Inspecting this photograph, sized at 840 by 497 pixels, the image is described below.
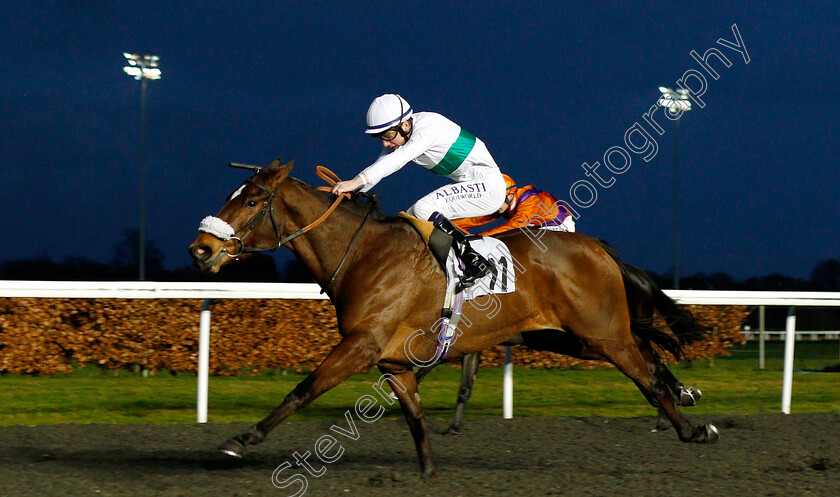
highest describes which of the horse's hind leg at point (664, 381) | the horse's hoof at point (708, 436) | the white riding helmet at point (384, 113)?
the white riding helmet at point (384, 113)

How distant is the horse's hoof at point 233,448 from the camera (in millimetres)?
3174

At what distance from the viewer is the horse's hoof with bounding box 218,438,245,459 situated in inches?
125

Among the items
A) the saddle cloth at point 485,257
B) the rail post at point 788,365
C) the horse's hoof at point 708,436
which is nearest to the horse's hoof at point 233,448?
the saddle cloth at point 485,257

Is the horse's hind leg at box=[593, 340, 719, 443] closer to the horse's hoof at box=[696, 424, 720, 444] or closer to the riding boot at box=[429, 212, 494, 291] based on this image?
the horse's hoof at box=[696, 424, 720, 444]

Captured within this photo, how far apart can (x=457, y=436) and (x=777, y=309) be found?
27958 mm

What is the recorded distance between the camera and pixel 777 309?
2944cm

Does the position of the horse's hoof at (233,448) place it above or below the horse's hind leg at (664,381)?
below

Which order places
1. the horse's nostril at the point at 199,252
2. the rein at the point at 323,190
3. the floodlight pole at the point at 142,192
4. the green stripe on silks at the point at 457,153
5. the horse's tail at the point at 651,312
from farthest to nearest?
the floodlight pole at the point at 142,192
the horse's tail at the point at 651,312
the green stripe on silks at the point at 457,153
the rein at the point at 323,190
the horse's nostril at the point at 199,252

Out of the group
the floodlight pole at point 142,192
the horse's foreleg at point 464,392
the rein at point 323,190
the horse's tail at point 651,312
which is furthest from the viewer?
the floodlight pole at point 142,192

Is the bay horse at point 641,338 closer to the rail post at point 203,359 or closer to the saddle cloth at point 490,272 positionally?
the saddle cloth at point 490,272

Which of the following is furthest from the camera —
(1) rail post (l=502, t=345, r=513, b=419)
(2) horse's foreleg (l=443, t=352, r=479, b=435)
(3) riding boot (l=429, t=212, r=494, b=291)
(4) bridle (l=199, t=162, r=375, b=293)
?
(1) rail post (l=502, t=345, r=513, b=419)

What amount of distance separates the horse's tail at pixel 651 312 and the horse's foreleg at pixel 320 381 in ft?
5.67

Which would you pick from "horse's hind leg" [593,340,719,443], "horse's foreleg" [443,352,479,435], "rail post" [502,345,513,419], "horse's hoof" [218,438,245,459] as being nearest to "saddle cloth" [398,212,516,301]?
"horse's hind leg" [593,340,719,443]

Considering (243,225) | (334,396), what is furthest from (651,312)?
(334,396)
